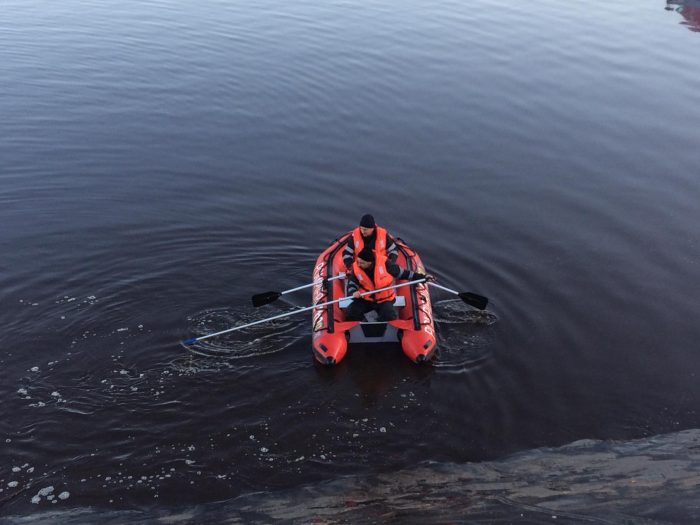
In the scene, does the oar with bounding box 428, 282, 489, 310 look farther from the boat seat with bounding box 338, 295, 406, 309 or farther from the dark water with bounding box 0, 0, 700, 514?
the boat seat with bounding box 338, 295, 406, 309

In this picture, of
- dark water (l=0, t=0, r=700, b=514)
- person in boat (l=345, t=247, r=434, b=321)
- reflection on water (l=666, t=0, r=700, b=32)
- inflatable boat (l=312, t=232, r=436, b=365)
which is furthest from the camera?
reflection on water (l=666, t=0, r=700, b=32)

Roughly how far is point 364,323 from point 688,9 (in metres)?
28.1

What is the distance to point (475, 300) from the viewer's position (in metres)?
11.4

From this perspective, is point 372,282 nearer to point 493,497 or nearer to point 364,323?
point 364,323

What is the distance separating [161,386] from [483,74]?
16.6 meters

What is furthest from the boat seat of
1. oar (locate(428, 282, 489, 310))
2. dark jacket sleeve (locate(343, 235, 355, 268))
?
oar (locate(428, 282, 489, 310))

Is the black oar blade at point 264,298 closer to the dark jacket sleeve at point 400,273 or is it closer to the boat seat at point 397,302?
the boat seat at point 397,302

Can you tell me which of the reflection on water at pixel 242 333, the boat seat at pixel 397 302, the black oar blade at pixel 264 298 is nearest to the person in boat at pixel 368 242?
the boat seat at pixel 397 302

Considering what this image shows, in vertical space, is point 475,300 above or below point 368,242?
below

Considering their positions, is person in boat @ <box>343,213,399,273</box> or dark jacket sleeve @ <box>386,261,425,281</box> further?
dark jacket sleeve @ <box>386,261,425,281</box>

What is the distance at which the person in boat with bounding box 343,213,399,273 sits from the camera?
1119 cm

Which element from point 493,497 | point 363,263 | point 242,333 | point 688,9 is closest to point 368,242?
point 363,263

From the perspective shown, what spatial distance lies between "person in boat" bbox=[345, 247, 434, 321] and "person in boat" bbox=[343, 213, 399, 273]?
0.09 m

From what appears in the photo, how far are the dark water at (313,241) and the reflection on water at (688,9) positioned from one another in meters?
3.56
